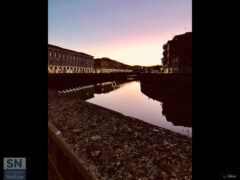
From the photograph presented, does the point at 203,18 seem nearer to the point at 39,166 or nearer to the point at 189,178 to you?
the point at 39,166

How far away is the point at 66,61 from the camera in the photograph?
70062mm

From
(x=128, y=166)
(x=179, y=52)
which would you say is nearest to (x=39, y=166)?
(x=128, y=166)

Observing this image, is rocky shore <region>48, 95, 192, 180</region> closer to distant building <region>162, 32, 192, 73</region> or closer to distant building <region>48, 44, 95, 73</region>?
distant building <region>162, 32, 192, 73</region>

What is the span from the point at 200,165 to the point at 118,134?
443cm

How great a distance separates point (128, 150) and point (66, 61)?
232 ft

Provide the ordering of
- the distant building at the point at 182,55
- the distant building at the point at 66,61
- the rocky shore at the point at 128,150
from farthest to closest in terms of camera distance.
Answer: the distant building at the point at 66,61, the distant building at the point at 182,55, the rocky shore at the point at 128,150

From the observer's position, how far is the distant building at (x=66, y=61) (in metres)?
60.3

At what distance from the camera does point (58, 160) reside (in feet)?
15.2

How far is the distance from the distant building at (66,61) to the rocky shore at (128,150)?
55.2 metres

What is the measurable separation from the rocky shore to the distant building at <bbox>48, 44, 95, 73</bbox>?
55163 mm

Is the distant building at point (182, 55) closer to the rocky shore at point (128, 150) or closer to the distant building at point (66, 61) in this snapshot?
the distant building at point (66, 61)

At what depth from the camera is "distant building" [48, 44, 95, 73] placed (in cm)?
6034

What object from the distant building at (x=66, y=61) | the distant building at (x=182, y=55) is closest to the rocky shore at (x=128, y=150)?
the distant building at (x=182, y=55)

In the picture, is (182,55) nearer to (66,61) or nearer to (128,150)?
(66,61)
